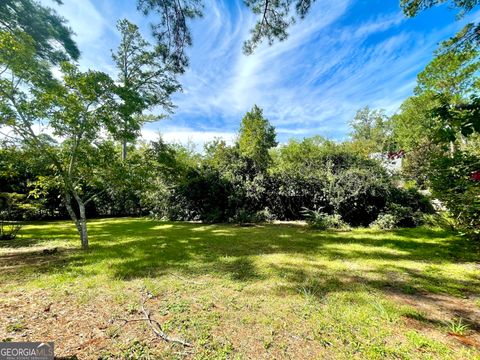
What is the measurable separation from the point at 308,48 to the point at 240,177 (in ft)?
19.4

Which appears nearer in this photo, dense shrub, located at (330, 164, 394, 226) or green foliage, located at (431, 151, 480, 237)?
green foliage, located at (431, 151, 480, 237)

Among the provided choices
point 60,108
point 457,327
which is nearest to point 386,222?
point 457,327

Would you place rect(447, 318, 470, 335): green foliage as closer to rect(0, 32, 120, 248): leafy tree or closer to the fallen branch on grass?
the fallen branch on grass

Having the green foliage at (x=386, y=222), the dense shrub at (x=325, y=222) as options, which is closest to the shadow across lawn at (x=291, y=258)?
the green foliage at (x=386, y=222)

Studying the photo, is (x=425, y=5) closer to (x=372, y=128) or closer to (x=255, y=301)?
(x=255, y=301)

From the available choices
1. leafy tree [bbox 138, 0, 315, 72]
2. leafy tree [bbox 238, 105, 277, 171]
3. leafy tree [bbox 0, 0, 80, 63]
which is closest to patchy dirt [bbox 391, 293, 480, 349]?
leafy tree [bbox 138, 0, 315, 72]

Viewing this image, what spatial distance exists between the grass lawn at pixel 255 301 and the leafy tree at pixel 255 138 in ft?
23.1

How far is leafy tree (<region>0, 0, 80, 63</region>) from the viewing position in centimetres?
398

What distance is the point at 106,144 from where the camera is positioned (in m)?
5.50

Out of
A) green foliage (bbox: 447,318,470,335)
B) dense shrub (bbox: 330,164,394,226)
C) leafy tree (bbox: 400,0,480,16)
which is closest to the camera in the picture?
green foliage (bbox: 447,318,470,335)

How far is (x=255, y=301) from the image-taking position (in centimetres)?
265

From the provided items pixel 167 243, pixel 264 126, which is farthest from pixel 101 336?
pixel 264 126

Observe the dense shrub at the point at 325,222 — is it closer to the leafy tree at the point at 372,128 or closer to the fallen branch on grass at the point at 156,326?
the fallen branch on grass at the point at 156,326

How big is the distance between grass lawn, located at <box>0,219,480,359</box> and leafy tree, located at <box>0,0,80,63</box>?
459cm
